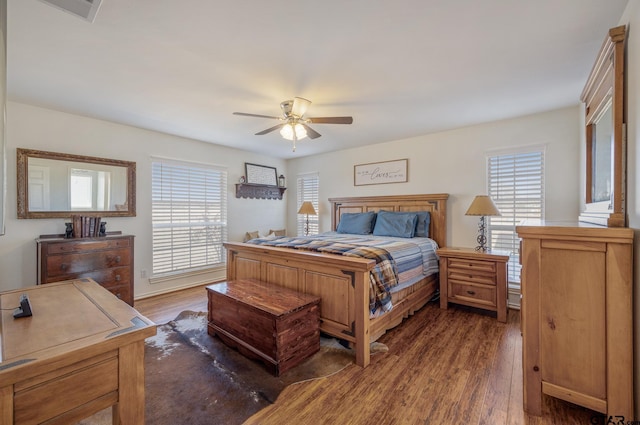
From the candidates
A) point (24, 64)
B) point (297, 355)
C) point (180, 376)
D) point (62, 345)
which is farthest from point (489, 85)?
point (24, 64)

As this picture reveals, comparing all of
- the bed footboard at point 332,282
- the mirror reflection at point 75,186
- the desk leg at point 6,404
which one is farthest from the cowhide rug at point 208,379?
the mirror reflection at point 75,186

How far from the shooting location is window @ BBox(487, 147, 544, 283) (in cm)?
334

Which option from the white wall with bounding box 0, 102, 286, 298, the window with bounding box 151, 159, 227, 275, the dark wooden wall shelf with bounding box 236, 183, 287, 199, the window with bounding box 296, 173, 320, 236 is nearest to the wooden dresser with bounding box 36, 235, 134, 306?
the white wall with bounding box 0, 102, 286, 298

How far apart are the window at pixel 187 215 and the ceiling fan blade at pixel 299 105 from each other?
252cm

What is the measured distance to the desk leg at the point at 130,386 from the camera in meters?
1.00

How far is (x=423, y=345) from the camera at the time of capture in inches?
98.0

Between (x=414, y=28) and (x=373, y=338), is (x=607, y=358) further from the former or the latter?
(x=414, y=28)

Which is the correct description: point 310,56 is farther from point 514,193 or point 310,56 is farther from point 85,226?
point 85,226

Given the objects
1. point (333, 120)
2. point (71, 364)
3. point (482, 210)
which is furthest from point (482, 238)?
point (71, 364)

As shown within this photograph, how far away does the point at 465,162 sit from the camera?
151 inches

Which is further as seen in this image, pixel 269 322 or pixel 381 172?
pixel 381 172

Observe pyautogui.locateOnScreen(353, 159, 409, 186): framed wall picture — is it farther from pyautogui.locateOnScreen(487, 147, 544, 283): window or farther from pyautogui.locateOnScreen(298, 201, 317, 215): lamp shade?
pyautogui.locateOnScreen(487, 147, 544, 283): window

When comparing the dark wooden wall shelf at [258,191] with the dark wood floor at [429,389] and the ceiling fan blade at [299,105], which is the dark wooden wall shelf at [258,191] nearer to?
the ceiling fan blade at [299,105]

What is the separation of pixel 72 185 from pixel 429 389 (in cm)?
431
